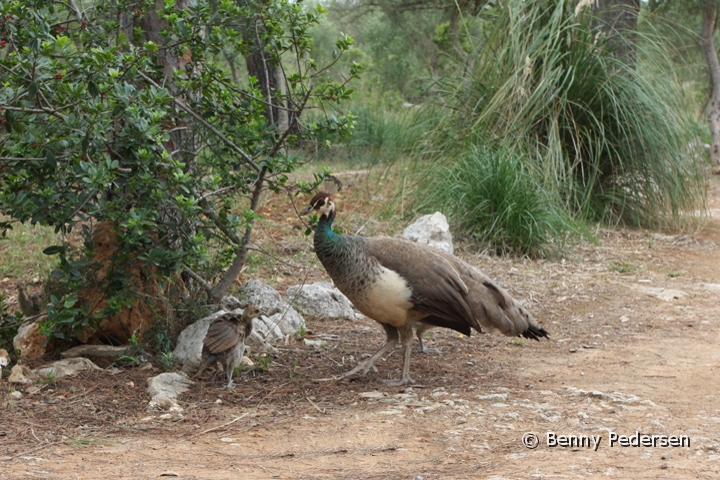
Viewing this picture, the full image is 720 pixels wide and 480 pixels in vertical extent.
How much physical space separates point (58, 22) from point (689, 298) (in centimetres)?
558

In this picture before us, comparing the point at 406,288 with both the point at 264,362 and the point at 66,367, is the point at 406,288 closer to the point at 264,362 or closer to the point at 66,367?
the point at 264,362

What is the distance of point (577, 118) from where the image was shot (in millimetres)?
10180

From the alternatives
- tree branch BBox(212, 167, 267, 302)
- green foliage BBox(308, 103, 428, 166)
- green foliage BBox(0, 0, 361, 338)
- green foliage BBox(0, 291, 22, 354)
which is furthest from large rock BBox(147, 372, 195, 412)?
green foliage BBox(308, 103, 428, 166)

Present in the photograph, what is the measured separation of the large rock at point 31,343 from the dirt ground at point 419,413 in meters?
0.58

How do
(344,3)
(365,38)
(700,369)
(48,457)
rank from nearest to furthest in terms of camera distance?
(48,457) → (700,369) → (344,3) → (365,38)

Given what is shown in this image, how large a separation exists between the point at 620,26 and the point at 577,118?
1.81 metres

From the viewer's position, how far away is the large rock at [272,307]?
5934 millimetres

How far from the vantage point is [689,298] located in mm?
7344

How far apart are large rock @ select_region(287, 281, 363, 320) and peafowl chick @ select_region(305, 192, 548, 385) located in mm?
1343

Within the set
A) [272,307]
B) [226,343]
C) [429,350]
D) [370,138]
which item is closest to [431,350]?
[429,350]

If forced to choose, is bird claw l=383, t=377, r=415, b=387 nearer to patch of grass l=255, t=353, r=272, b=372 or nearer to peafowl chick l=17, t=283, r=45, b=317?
patch of grass l=255, t=353, r=272, b=372

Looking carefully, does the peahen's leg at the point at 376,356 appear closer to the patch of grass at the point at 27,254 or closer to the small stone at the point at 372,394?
the small stone at the point at 372,394

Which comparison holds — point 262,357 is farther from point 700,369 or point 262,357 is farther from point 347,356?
point 700,369

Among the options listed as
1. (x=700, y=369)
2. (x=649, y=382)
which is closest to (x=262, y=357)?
(x=649, y=382)
